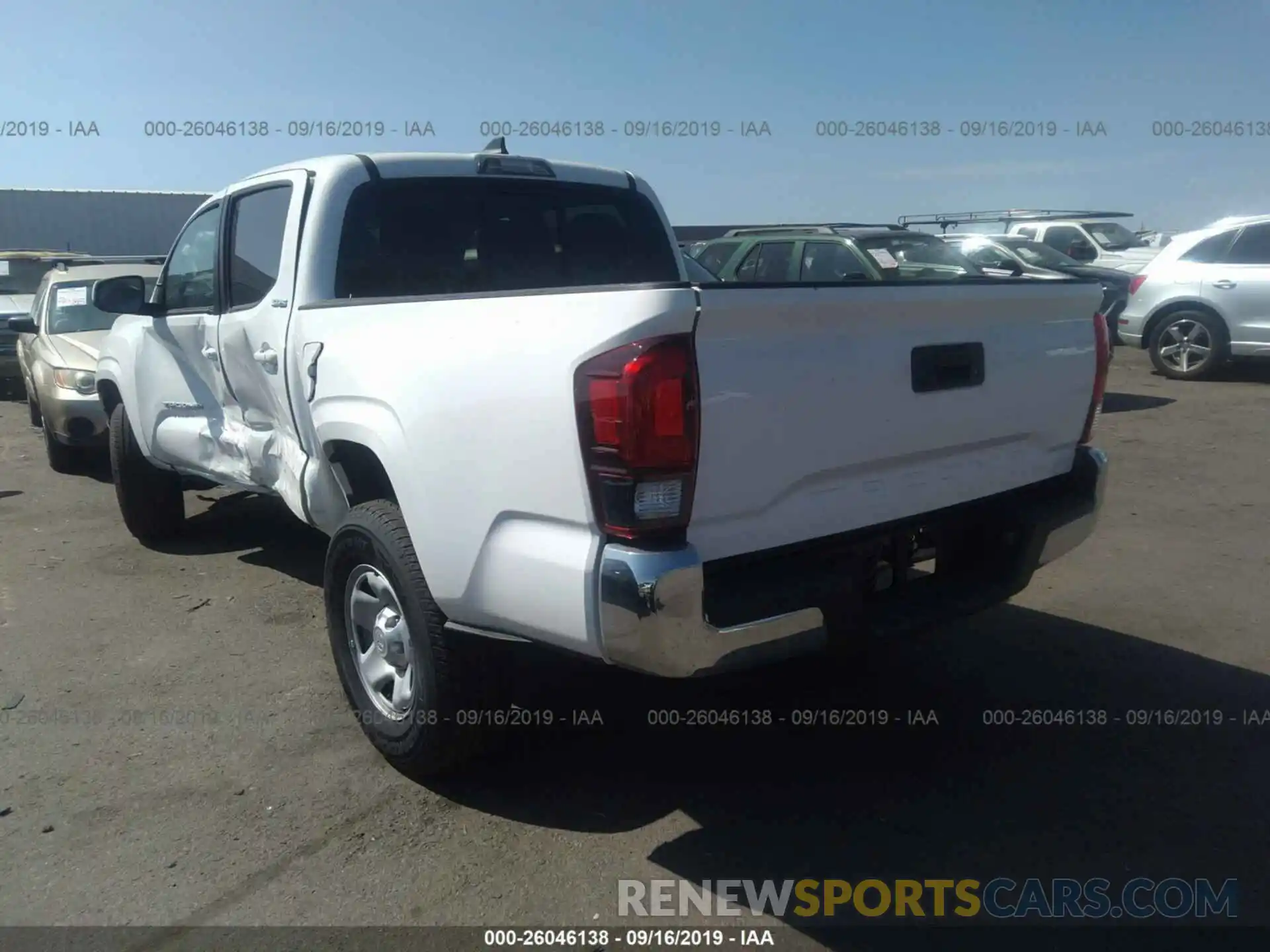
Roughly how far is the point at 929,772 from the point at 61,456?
7.87m

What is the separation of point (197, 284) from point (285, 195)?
1138mm

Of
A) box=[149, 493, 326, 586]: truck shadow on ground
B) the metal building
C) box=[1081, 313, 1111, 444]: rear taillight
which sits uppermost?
the metal building

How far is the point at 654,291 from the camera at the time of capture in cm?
253

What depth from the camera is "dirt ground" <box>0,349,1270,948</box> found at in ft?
9.85

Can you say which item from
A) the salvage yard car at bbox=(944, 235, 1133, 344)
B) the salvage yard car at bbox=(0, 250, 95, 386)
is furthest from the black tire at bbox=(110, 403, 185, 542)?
the salvage yard car at bbox=(944, 235, 1133, 344)

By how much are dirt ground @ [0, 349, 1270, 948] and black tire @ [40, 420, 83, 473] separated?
367 cm

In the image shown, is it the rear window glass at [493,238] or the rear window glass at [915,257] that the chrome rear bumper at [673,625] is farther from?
the rear window glass at [915,257]

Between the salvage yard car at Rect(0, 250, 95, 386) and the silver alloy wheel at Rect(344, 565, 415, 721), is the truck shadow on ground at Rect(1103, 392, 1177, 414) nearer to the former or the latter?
the silver alloy wheel at Rect(344, 565, 415, 721)

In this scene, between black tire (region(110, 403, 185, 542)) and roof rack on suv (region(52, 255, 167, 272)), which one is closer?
black tire (region(110, 403, 185, 542))

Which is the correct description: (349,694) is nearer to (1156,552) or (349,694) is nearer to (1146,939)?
(1146,939)

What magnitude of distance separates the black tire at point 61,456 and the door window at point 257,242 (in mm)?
4962

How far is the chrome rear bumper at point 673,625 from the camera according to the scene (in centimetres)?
254

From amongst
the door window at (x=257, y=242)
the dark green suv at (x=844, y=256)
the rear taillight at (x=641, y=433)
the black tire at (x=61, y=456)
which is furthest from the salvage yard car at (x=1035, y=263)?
the rear taillight at (x=641, y=433)

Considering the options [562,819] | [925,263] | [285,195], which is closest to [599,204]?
[285,195]
